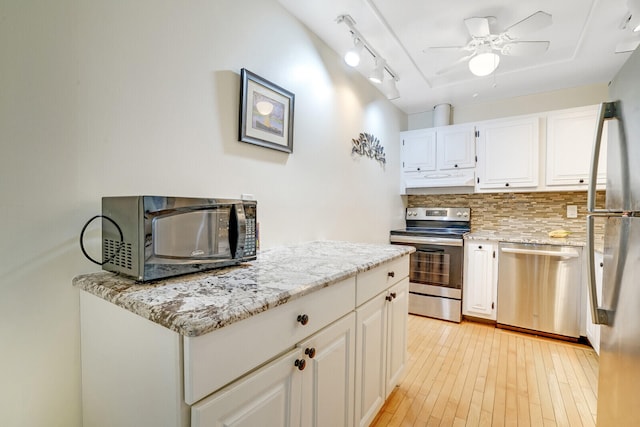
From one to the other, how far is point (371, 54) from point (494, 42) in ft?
2.97

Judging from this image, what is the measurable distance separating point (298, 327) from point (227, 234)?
0.47 meters

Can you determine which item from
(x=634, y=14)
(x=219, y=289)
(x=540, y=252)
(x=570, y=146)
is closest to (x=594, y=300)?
(x=219, y=289)

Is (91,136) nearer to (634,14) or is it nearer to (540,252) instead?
(634,14)

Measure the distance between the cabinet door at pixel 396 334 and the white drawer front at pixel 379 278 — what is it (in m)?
0.06

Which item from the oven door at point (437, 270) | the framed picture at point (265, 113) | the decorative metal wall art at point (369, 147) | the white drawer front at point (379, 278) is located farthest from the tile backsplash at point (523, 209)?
the framed picture at point (265, 113)

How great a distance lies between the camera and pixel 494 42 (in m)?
2.15

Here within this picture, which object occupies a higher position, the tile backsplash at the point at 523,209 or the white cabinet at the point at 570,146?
the white cabinet at the point at 570,146

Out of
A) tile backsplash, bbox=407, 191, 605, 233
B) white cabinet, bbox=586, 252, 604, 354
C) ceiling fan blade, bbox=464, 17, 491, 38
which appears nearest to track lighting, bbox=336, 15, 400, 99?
ceiling fan blade, bbox=464, 17, 491, 38

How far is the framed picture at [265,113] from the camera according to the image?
155 centimetres

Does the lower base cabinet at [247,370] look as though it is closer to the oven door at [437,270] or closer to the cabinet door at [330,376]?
the cabinet door at [330,376]

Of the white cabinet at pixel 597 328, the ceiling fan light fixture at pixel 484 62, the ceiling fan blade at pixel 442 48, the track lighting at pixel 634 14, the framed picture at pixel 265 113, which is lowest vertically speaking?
the white cabinet at pixel 597 328

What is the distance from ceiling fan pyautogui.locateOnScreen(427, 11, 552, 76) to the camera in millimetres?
1752

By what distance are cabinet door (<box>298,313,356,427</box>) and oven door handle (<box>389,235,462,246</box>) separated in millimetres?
2100

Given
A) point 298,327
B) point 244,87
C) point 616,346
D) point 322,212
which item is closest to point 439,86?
point 322,212
